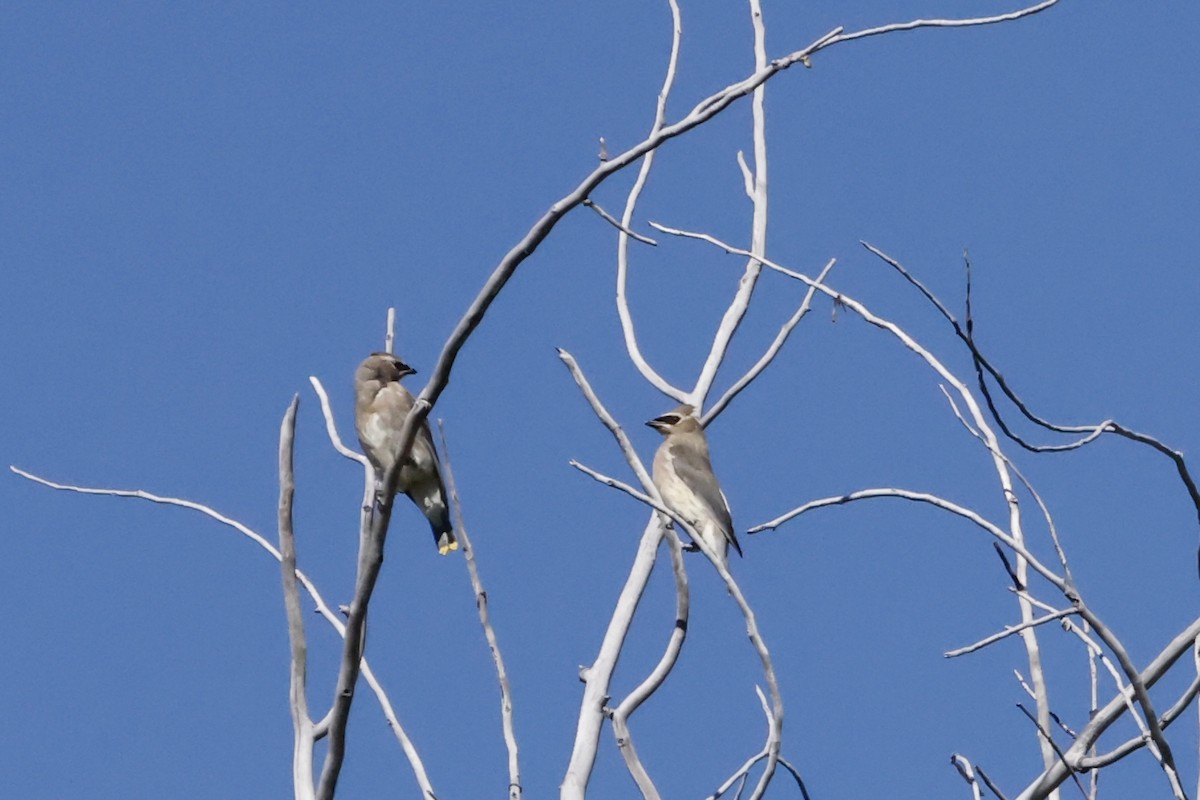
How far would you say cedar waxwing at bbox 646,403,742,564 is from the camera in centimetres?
867

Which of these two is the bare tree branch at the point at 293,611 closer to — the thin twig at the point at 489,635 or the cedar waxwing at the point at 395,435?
the thin twig at the point at 489,635

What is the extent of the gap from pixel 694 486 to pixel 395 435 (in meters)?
1.42

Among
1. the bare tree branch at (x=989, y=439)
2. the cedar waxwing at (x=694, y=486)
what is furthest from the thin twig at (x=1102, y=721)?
the cedar waxwing at (x=694, y=486)

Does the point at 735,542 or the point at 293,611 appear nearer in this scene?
the point at 293,611

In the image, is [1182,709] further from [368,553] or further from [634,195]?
[634,195]

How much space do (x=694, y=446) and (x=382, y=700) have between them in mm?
4445

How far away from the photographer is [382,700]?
14.3ft

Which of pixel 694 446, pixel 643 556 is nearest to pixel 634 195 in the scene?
pixel 643 556

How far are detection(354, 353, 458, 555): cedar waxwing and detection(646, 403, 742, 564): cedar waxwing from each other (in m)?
1.06

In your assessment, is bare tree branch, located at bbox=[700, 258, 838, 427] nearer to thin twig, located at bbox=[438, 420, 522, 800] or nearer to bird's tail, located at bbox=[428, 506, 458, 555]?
thin twig, located at bbox=[438, 420, 522, 800]

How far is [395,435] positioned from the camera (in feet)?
28.4

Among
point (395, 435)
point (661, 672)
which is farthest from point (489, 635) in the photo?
point (395, 435)

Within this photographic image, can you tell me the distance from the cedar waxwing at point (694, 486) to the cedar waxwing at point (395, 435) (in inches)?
41.9

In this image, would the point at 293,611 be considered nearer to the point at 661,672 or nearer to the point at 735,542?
the point at 661,672
